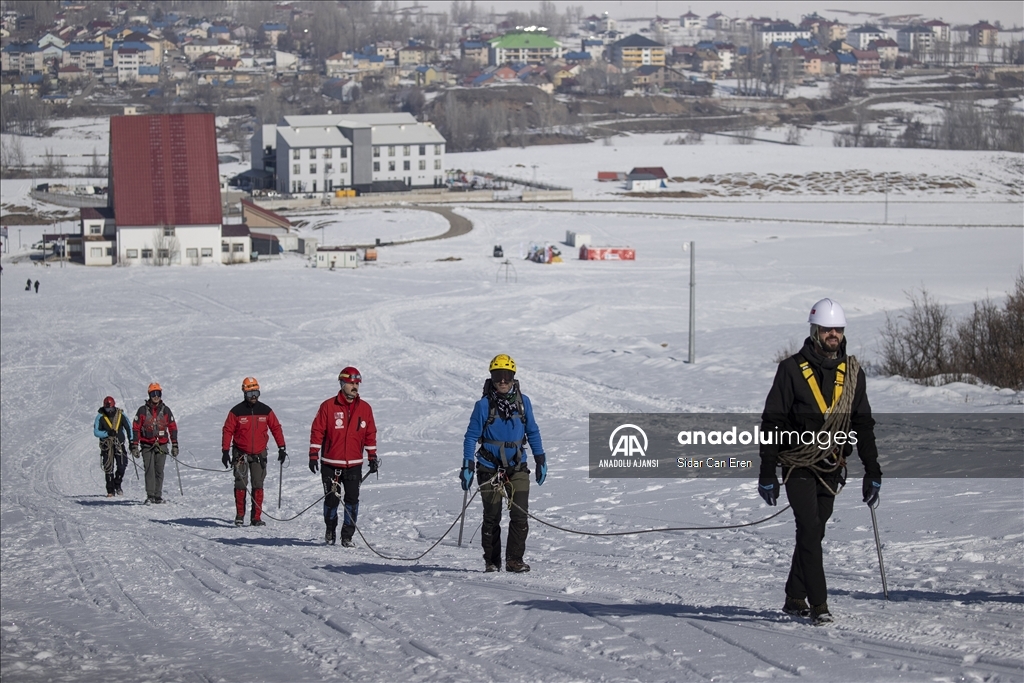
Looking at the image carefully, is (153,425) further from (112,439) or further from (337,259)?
(337,259)

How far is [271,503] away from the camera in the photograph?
46.7ft

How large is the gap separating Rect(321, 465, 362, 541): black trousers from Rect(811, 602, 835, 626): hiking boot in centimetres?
470

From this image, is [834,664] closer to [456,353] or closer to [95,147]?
[456,353]

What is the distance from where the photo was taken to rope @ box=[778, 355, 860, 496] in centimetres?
673

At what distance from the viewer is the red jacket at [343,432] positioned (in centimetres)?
1028

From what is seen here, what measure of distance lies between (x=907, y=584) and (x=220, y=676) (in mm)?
4595

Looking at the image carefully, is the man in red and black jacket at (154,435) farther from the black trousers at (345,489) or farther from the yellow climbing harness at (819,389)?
the yellow climbing harness at (819,389)

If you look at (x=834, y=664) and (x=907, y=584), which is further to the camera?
(x=907, y=584)

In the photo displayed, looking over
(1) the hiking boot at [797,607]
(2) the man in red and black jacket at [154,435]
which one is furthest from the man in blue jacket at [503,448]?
(2) the man in red and black jacket at [154,435]

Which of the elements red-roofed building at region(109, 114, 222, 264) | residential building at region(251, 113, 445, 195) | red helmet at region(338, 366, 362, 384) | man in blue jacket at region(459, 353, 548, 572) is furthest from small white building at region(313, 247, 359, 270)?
man in blue jacket at region(459, 353, 548, 572)

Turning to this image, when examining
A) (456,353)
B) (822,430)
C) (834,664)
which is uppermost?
(822,430)

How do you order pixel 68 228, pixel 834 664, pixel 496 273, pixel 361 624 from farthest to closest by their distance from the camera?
pixel 68 228
pixel 496 273
pixel 361 624
pixel 834 664

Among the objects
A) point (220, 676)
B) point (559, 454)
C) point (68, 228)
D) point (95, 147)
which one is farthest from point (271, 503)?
point (95, 147)

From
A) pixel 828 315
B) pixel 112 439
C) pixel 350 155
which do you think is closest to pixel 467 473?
pixel 828 315
